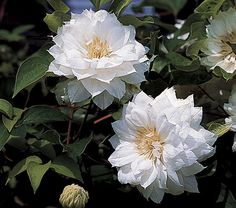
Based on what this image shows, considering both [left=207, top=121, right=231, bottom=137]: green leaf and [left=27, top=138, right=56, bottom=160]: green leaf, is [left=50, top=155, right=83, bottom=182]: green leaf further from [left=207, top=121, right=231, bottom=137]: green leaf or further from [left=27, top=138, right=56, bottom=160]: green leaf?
[left=207, top=121, right=231, bottom=137]: green leaf

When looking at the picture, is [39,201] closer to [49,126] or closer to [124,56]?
[49,126]

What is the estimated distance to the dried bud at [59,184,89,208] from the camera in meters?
0.77

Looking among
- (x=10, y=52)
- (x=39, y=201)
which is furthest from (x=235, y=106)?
(x=10, y=52)

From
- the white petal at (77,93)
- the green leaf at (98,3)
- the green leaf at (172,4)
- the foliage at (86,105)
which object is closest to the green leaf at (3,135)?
the foliage at (86,105)

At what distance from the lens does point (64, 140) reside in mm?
901

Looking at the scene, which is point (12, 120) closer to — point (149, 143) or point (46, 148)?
point (46, 148)

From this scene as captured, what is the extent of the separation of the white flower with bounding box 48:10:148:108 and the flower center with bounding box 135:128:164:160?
0.06 m

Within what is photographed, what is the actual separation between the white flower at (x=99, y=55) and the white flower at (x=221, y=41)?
0.36 ft

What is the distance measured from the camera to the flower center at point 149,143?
744 mm

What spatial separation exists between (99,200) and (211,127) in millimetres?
241

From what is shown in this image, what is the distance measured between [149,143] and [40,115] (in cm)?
17

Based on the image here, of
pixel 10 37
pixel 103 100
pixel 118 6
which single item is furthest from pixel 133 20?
pixel 10 37

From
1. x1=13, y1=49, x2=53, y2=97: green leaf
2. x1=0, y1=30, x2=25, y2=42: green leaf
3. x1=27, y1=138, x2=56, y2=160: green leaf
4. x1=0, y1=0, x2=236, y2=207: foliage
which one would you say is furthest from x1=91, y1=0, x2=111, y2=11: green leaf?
x1=0, y1=30, x2=25, y2=42: green leaf

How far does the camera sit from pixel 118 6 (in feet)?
2.64
